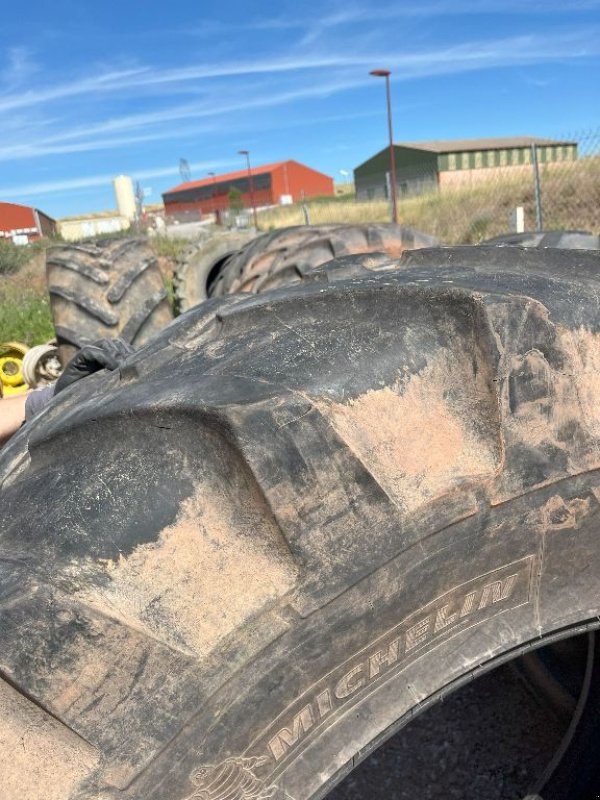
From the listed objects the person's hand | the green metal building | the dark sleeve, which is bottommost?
the dark sleeve

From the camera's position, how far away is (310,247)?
3.35m

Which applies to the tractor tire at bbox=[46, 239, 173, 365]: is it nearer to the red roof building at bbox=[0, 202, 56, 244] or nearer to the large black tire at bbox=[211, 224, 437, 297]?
the large black tire at bbox=[211, 224, 437, 297]

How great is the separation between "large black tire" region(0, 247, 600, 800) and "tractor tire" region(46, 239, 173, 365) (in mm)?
2467

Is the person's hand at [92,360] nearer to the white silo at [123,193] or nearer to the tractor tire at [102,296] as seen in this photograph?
the tractor tire at [102,296]

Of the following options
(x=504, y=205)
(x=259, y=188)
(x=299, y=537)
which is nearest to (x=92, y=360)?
(x=299, y=537)

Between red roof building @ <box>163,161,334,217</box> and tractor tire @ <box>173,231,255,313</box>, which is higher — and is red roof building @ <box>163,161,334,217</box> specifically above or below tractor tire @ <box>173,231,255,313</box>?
above

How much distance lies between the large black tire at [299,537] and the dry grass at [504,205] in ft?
33.5

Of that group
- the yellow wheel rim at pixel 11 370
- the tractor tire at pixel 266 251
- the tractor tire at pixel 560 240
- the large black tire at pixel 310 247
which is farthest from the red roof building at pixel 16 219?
the tractor tire at pixel 560 240

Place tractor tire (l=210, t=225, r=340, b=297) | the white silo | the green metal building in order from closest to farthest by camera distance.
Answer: tractor tire (l=210, t=225, r=340, b=297)
the green metal building
the white silo

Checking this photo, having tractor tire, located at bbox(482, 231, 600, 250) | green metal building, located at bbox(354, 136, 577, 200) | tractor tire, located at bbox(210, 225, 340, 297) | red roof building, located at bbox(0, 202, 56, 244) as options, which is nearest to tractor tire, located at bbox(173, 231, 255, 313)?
tractor tire, located at bbox(210, 225, 340, 297)

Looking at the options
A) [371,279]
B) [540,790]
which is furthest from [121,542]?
[540,790]

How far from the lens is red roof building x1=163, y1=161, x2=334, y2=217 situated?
4428 cm

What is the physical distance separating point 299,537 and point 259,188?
4838 centimetres

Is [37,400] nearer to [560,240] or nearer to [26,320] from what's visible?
[560,240]
